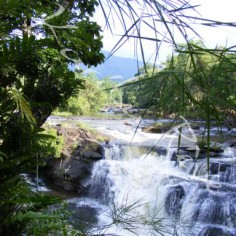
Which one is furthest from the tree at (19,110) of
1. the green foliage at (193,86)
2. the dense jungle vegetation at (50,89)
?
the green foliage at (193,86)

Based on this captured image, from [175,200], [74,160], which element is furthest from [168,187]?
[74,160]

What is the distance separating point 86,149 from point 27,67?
412 inches

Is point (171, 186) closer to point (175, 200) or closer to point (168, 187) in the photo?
point (168, 187)

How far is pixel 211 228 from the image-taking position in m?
7.51

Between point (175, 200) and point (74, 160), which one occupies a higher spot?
point (74, 160)

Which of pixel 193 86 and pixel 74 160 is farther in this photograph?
pixel 74 160

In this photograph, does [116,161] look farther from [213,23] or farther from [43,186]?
[213,23]

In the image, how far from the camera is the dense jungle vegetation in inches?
23.6

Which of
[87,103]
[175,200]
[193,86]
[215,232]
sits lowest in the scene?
[215,232]

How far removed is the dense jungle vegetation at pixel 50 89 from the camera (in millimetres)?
600

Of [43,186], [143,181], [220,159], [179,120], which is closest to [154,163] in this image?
[143,181]

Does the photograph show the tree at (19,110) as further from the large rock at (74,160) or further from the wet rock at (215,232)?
the large rock at (74,160)

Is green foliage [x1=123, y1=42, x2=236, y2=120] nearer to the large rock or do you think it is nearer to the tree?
the tree

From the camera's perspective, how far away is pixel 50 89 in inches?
74.4
